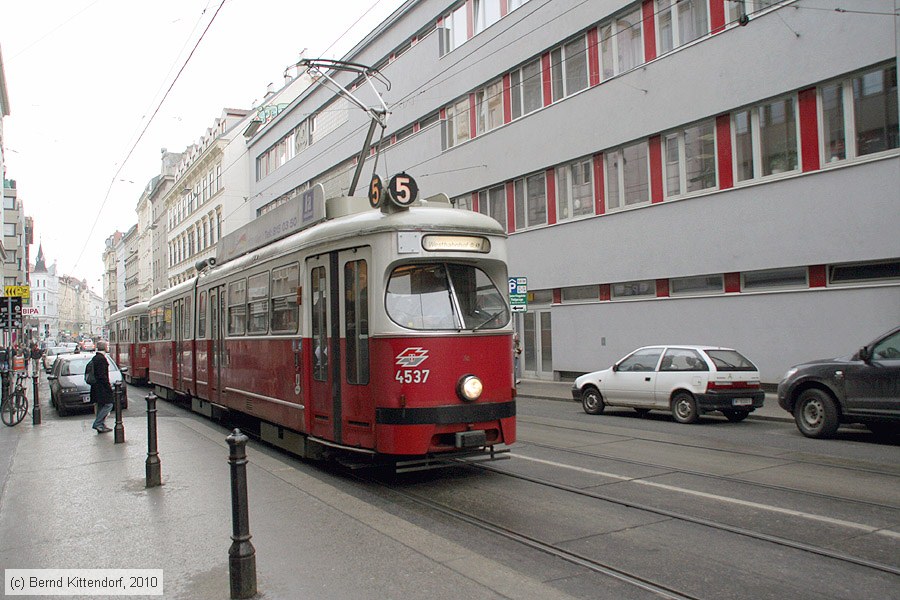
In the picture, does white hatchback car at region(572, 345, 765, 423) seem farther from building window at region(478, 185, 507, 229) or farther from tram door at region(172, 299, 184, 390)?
building window at region(478, 185, 507, 229)

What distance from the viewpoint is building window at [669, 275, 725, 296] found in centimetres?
1848

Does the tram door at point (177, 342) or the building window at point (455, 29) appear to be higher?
the building window at point (455, 29)

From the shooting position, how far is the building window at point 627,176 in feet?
67.5

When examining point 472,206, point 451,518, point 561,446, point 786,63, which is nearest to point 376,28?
point 472,206

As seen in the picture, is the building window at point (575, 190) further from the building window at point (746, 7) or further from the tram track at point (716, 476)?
the tram track at point (716, 476)

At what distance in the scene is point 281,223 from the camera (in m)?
10.6

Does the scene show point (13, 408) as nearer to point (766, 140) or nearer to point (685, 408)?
point (685, 408)

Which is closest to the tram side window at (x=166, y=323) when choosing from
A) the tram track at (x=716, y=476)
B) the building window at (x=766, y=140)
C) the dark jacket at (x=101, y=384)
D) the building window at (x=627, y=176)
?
the dark jacket at (x=101, y=384)

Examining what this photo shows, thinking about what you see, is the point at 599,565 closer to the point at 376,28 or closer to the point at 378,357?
the point at 378,357

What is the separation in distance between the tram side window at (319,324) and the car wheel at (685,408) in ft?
25.7

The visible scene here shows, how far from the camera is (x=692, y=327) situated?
19.0 m

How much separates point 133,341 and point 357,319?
20.0 meters

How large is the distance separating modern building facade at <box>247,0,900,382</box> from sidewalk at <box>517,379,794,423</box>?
609 millimetres

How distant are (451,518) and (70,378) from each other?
14351mm
